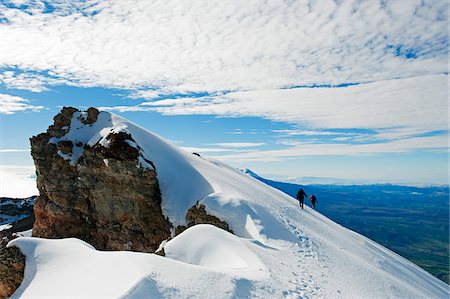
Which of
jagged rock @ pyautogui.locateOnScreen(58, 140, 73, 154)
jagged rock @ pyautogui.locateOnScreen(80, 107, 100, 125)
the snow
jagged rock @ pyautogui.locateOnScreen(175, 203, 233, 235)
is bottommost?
jagged rock @ pyautogui.locateOnScreen(175, 203, 233, 235)

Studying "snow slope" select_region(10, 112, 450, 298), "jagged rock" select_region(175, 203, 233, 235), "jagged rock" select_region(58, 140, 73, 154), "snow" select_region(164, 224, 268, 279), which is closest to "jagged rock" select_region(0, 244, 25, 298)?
"snow slope" select_region(10, 112, 450, 298)

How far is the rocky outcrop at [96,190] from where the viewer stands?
117ft

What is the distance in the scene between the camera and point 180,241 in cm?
1884

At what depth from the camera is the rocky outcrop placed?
3562cm

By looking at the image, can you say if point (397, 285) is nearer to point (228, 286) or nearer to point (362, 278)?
point (362, 278)

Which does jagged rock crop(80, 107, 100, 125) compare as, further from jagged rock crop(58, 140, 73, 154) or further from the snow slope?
the snow slope

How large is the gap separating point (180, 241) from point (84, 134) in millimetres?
29273

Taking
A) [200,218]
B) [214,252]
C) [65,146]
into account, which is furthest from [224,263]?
[65,146]

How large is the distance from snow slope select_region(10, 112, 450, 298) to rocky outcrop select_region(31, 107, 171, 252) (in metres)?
3.40

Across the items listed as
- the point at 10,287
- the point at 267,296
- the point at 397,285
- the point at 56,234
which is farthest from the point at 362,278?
the point at 56,234

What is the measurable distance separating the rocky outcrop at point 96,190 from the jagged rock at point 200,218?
3089 millimetres

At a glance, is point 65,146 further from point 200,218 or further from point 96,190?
point 200,218

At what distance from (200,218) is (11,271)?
16.7 meters

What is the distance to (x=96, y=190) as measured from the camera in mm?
38281
